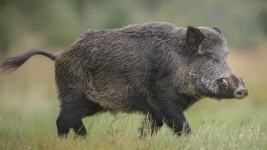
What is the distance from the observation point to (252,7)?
140ft

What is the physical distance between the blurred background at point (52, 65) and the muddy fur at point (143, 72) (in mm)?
385

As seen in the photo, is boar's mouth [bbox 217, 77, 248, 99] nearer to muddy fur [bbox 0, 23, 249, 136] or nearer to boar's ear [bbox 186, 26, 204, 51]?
muddy fur [bbox 0, 23, 249, 136]

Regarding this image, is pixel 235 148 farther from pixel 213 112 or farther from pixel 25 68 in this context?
pixel 25 68

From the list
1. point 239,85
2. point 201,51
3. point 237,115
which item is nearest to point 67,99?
point 201,51

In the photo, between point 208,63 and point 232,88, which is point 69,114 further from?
point 232,88

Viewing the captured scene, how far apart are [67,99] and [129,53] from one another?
1.13 metres

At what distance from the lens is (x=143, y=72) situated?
475 cm

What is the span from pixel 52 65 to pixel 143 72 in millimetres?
7862

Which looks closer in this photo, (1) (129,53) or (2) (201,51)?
(2) (201,51)

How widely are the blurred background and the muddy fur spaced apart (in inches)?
15.1

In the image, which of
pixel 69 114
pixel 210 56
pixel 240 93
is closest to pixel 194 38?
pixel 210 56

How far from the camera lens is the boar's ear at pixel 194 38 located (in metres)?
4.56

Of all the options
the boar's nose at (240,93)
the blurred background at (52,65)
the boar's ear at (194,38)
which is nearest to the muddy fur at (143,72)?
the boar's ear at (194,38)

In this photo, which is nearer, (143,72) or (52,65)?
(143,72)
